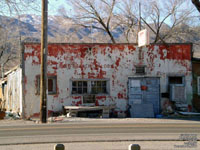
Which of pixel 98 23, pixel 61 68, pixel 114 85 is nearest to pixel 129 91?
pixel 114 85

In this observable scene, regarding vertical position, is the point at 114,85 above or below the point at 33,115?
above

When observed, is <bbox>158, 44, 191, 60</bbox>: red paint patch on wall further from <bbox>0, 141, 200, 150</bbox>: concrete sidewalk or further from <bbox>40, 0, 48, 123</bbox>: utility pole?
<bbox>0, 141, 200, 150</bbox>: concrete sidewalk

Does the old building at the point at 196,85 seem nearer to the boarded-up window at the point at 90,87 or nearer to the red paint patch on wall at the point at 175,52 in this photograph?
the red paint patch on wall at the point at 175,52

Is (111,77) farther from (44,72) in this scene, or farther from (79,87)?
(44,72)

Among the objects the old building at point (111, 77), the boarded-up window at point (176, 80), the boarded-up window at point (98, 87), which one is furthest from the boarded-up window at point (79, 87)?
the boarded-up window at point (176, 80)

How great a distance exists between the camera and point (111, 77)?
77.0ft

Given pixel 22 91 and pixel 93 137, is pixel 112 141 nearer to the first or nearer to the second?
pixel 93 137

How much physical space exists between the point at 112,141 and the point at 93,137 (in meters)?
1.14

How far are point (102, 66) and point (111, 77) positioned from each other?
966 mm

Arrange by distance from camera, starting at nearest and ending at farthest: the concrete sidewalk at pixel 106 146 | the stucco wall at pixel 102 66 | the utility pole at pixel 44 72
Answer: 1. the concrete sidewalk at pixel 106 146
2. the utility pole at pixel 44 72
3. the stucco wall at pixel 102 66

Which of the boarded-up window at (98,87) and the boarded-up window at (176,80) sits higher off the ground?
the boarded-up window at (176,80)

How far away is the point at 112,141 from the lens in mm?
11586

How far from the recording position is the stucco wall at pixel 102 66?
22.5 m

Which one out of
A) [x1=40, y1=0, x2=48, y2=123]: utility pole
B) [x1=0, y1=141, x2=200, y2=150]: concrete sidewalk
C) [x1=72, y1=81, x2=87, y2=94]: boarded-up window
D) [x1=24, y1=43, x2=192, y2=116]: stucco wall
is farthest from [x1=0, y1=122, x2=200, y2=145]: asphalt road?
[x1=72, y1=81, x2=87, y2=94]: boarded-up window
